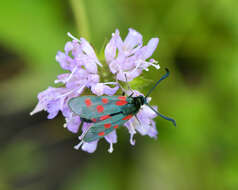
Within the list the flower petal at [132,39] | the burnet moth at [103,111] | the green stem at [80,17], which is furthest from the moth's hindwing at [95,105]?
the green stem at [80,17]

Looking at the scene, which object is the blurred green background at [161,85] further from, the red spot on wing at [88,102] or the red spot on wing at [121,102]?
the red spot on wing at [88,102]

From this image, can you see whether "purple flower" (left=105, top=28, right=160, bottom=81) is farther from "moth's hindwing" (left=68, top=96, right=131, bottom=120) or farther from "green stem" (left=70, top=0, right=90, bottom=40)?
"green stem" (left=70, top=0, right=90, bottom=40)

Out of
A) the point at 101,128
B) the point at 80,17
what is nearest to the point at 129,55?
the point at 101,128

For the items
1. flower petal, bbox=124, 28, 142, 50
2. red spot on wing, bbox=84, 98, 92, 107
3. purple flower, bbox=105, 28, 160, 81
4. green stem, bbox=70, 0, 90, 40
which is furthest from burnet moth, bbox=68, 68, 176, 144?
green stem, bbox=70, 0, 90, 40

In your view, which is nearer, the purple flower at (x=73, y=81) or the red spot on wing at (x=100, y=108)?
the red spot on wing at (x=100, y=108)

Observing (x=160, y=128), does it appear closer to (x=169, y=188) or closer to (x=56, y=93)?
(x=169, y=188)

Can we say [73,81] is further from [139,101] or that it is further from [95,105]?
[139,101]

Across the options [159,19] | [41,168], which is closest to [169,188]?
[41,168]
